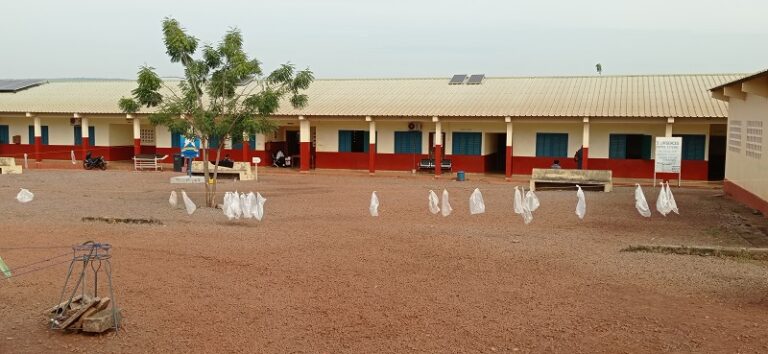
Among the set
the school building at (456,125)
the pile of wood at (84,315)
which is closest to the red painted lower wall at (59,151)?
the school building at (456,125)

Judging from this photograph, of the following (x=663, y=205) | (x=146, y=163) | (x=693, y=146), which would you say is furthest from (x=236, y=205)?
(x=693, y=146)

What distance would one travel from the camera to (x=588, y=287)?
9125mm

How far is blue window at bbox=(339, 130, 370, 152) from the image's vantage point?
31.0m

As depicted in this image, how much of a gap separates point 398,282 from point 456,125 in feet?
Answer: 67.4

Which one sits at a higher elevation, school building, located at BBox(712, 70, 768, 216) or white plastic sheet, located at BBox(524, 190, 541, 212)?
school building, located at BBox(712, 70, 768, 216)

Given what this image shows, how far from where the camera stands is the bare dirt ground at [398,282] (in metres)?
7.07

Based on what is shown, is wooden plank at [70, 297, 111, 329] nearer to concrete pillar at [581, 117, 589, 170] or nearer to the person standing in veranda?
concrete pillar at [581, 117, 589, 170]

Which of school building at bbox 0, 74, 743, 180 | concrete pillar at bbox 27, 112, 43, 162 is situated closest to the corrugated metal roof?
school building at bbox 0, 74, 743, 180

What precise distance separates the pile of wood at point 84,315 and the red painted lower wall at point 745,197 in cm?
1457

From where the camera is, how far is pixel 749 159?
18.0 metres

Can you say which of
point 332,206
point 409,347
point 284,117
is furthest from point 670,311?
point 284,117

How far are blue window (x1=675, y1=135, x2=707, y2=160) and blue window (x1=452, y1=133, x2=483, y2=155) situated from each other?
26.5ft

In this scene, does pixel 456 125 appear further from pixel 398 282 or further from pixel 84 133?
pixel 398 282

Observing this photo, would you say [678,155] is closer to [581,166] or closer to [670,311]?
[581,166]
